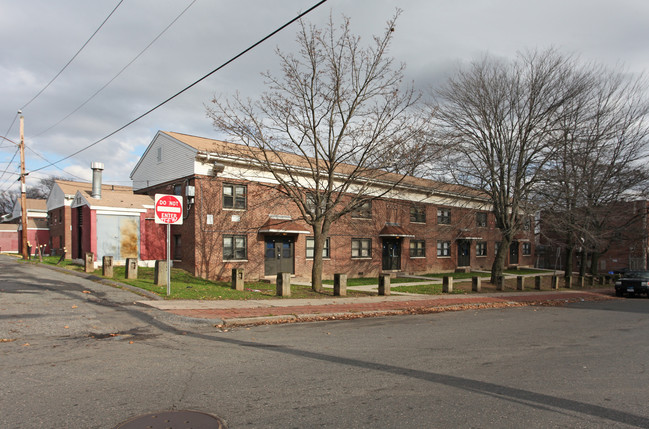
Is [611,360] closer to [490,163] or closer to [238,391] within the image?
[238,391]

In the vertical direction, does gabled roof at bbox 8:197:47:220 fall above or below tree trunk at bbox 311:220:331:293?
above

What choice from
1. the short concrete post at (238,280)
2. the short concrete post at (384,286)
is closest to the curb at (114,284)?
the short concrete post at (238,280)

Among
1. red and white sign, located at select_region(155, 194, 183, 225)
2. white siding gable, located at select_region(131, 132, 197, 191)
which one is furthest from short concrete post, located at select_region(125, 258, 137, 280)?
white siding gable, located at select_region(131, 132, 197, 191)

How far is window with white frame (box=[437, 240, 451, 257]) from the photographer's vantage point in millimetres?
35906

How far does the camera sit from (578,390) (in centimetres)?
578

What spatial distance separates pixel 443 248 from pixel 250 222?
61.7ft

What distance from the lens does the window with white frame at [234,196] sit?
23.5 meters

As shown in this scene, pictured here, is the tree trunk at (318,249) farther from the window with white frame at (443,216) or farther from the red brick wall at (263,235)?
the window with white frame at (443,216)

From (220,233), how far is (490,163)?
1476 centimetres

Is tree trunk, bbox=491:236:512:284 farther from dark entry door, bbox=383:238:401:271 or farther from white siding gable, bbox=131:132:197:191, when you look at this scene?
white siding gable, bbox=131:132:197:191

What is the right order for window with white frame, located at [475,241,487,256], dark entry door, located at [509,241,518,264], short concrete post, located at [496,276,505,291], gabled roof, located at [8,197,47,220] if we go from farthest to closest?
gabled roof, located at [8,197,47,220] < dark entry door, located at [509,241,518,264] < window with white frame, located at [475,241,487,256] < short concrete post, located at [496,276,505,291]

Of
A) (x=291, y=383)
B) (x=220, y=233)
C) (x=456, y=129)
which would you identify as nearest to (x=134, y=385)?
(x=291, y=383)

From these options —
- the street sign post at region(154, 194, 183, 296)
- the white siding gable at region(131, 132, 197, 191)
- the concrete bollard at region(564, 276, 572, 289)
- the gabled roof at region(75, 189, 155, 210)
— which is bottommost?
the concrete bollard at region(564, 276, 572, 289)

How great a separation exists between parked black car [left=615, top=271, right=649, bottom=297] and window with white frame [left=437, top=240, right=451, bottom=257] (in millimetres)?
12920
